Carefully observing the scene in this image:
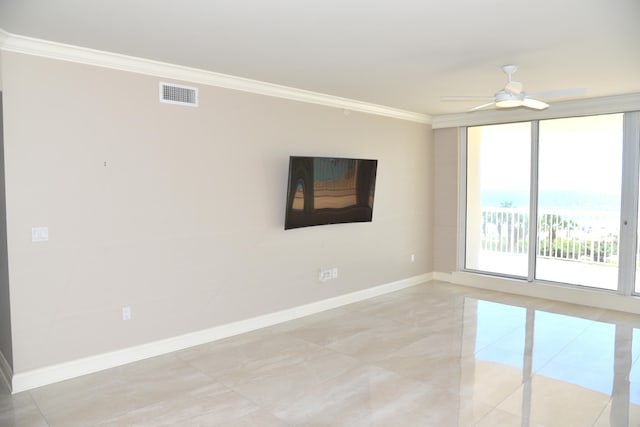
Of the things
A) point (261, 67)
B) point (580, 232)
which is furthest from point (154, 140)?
point (580, 232)

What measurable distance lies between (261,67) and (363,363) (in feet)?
9.29

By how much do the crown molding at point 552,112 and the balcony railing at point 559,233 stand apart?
4.38 ft

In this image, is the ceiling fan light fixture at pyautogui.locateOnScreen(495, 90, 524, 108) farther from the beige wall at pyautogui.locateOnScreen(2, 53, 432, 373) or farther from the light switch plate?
the light switch plate

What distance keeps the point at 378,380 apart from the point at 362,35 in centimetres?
266

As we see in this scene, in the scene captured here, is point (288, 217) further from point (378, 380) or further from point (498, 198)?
point (498, 198)

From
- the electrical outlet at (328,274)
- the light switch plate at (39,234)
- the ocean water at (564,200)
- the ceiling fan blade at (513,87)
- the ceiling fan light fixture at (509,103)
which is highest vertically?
the ceiling fan blade at (513,87)

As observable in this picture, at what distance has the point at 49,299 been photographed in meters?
3.41

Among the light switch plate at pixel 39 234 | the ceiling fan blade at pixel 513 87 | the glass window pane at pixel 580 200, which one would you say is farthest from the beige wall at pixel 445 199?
the light switch plate at pixel 39 234

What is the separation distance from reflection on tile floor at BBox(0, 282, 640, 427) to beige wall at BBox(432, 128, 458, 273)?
211cm

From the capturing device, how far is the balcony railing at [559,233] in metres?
5.82

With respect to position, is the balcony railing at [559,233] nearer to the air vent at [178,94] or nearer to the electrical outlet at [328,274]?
the electrical outlet at [328,274]

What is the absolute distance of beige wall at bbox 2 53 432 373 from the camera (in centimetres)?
332

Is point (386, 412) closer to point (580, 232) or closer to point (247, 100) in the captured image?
point (247, 100)

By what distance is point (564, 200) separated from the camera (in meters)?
6.13
